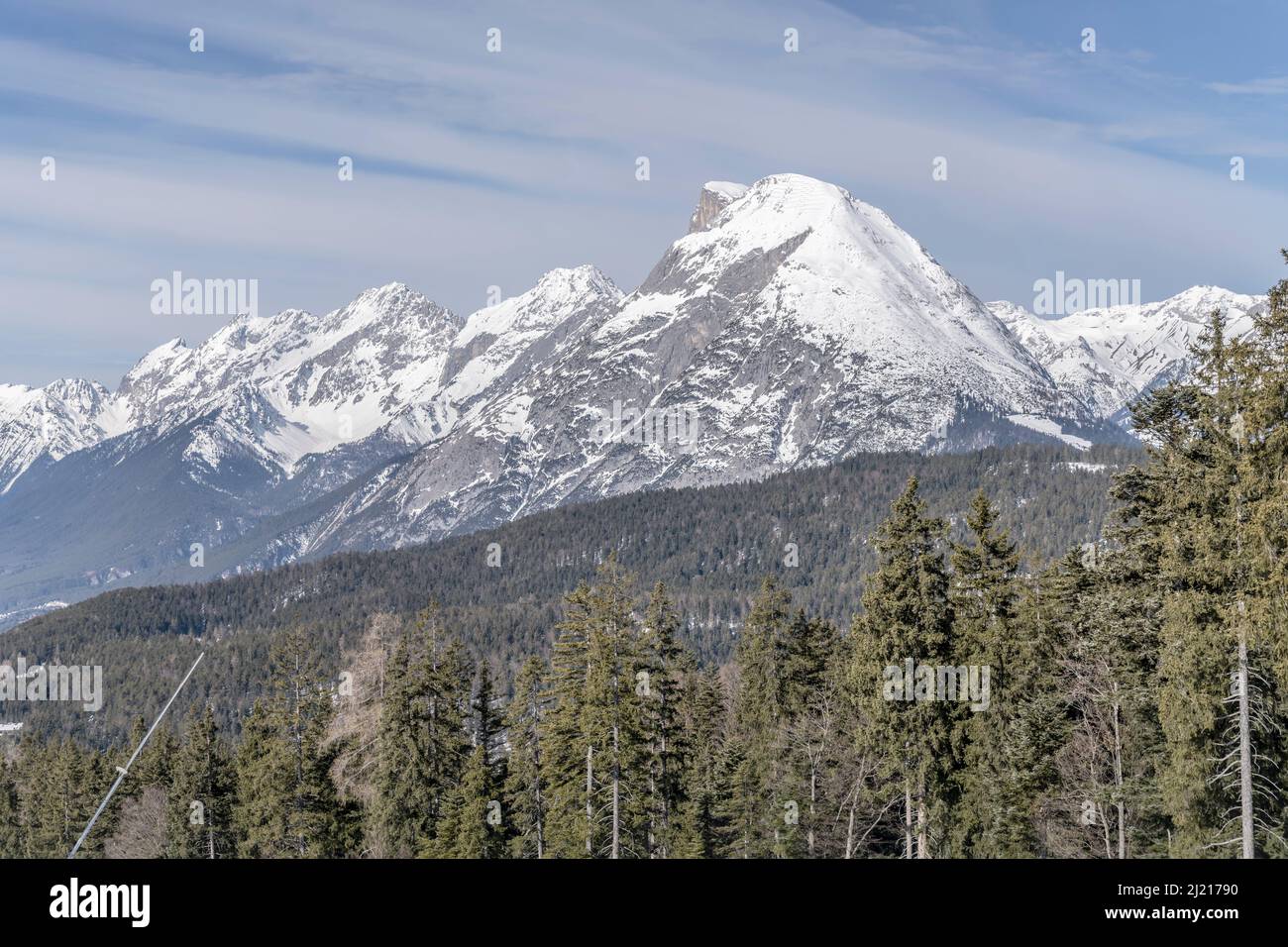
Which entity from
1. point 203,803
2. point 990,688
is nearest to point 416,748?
point 203,803

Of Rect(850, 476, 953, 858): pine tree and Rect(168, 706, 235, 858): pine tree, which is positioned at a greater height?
Rect(850, 476, 953, 858): pine tree

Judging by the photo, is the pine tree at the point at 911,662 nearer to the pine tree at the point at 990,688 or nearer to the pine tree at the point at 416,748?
the pine tree at the point at 990,688

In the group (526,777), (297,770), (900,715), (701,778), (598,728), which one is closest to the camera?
(900,715)

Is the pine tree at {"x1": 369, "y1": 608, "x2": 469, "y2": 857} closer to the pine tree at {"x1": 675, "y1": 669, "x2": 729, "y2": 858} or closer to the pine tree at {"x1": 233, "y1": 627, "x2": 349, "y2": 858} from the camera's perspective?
the pine tree at {"x1": 233, "y1": 627, "x2": 349, "y2": 858}

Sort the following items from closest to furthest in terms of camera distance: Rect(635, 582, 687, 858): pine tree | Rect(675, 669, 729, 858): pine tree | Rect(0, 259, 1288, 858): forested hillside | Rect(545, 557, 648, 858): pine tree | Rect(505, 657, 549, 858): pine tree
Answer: Rect(0, 259, 1288, 858): forested hillside
Rect(545, 557, 648, 858): pine tree
Rect(635, 582, 687, 858): pine tree
Rect(505, 657, 549, 858): pine tree
Rect(675, 669, 729, 858): pine tree

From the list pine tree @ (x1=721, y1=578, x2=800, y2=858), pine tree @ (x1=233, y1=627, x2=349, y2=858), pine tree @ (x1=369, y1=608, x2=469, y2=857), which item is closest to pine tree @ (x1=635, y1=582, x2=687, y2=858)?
pine tree @ (x1=721, y1=578, x2=800, y2=858)

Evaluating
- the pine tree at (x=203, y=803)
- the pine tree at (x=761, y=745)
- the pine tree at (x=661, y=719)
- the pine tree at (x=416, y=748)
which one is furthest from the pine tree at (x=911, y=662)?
the pine tree at (x=203, y=803)

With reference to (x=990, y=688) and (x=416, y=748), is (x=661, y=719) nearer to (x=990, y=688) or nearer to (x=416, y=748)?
(x=416, y=748)

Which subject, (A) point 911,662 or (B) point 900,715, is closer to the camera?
(A) point 911,662

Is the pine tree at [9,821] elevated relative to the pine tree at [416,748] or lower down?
lower down

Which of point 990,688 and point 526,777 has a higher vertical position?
point 990,688

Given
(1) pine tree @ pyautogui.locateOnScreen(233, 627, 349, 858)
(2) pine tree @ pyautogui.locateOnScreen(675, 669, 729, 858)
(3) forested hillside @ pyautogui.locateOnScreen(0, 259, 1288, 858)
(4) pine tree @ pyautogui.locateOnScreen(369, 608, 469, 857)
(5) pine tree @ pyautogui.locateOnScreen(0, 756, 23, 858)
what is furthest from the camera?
(5) pine tree @ pyautogui.locateOnScreen(0, 756, 23, 858)

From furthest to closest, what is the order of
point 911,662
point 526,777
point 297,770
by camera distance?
point 297,770, point 526,777, point 911,662
